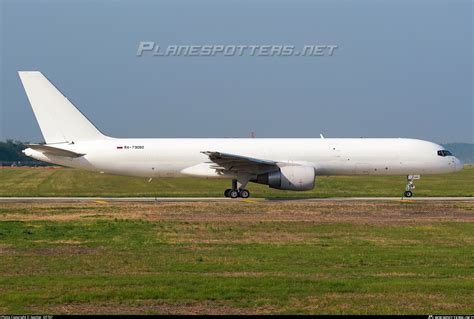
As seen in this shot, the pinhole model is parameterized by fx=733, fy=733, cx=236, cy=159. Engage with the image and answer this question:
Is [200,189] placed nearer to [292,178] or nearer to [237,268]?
[292,178]

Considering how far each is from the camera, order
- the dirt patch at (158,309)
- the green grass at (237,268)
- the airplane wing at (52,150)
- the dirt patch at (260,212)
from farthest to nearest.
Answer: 1. the airplane wing at (52,150)
2. the dirt patch at (260,212)
3. the green grass at (237,268)
4. the dirt patch at (158,309)

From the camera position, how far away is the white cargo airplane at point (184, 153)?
39750mm

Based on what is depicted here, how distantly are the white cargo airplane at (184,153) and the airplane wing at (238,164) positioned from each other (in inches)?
2.1

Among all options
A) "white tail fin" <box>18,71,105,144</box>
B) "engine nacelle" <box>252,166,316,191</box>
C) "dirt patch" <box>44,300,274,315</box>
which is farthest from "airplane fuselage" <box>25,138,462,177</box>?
"dirt patch" <box>44,300,274,315</box>

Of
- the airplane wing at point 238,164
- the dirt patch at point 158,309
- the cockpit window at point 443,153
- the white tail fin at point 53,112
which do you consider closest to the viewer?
the dirt patch at point 158,309

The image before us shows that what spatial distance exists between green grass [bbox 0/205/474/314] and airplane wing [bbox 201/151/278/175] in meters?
13.0

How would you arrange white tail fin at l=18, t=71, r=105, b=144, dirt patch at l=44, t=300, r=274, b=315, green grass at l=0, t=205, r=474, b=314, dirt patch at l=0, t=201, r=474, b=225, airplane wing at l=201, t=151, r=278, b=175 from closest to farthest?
dirt patch at l=44, t=300, r=274, b=315
green grass at l=0, t=205, r=474, b=314
dirt patch at l=0, t=201, r=474, b=225
airplane wing at l=201, t=151, r=278, b=175
white tail fin at l=18, t=71, r=105, b=144

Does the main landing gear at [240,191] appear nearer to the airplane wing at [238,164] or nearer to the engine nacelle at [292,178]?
the airplane wing at [238,164]

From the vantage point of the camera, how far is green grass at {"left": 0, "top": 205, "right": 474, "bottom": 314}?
11.8m

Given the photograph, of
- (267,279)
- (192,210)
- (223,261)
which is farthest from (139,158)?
(267,279)

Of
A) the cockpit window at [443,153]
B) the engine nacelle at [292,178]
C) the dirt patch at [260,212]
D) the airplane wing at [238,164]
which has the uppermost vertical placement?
the cockpit window at [443,153]

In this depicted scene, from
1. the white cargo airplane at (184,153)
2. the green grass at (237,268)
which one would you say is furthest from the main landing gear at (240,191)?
the green grass at (237,268)

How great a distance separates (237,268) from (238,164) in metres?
23.6

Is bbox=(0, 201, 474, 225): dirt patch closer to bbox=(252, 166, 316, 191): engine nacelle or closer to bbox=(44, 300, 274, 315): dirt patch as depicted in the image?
bbox=(252, 166, 316, 191): engine nacelle
